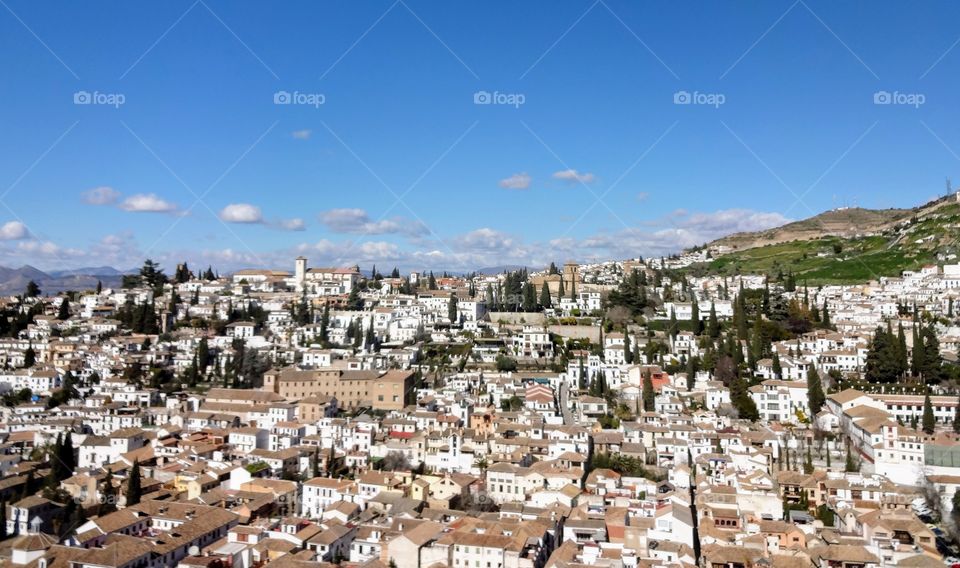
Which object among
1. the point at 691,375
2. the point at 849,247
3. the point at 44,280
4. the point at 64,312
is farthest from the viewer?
the point at 44,280

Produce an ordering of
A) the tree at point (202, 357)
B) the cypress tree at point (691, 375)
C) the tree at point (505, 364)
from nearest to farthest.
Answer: the cypress tree at point (691, 375) < the tree at point (505, 364) < the tree at point (202, 357)

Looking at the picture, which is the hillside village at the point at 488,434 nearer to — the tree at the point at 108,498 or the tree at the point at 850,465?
the tree at the point at 108,498

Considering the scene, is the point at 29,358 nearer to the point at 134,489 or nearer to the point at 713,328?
the point at 134,489

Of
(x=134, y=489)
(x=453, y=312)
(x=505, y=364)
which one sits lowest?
(x=134, y=489)

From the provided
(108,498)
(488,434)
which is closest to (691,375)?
(488,434)

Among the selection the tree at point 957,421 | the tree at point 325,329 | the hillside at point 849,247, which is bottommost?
the tree at point 957,421

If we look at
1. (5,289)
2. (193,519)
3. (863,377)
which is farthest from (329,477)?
(5,289)

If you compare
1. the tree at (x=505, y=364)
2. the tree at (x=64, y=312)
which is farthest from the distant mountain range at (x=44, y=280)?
the tree at (x=505, y=364)
